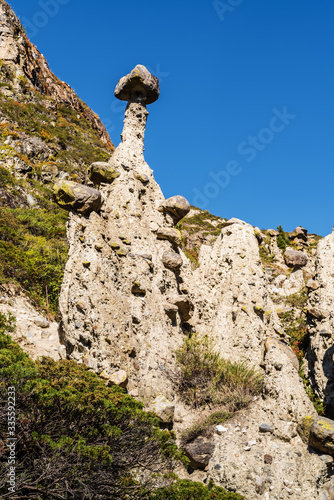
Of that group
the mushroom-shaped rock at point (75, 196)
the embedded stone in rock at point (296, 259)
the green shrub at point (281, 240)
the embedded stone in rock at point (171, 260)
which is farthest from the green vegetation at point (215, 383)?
the green shrub at point (281, 240)

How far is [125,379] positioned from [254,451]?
103 inches

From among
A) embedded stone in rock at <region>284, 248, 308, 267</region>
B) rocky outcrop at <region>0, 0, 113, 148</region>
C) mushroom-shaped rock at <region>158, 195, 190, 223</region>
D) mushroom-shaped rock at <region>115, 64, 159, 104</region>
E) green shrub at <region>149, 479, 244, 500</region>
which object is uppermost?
rocky outcrop at <region>0, 0, 113, 148</region>

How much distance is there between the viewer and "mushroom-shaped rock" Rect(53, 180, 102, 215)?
8570mm

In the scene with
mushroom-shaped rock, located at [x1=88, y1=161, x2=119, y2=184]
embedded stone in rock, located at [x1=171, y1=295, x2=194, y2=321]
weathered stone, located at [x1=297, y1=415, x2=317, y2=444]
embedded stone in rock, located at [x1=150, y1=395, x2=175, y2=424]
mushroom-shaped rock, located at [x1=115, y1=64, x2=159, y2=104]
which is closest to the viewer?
weathered stone, located at [x1=297, y1=415, x2=317, y2=444]

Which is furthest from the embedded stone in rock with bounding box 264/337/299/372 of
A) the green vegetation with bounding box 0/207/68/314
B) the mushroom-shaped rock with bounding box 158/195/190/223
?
the green vegetation with bounding box 0/207/68/314

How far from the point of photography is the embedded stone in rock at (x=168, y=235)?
10.3 metres

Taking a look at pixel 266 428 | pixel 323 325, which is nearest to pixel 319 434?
pixel 266 428

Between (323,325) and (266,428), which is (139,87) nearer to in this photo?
(323,325)

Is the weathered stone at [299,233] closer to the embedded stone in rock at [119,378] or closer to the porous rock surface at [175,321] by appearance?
the porous rock surface at [175,321]

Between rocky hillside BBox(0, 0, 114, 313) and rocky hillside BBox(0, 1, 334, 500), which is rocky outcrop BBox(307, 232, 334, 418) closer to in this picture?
rocky hillside BBox(0, 1, 334, 500)

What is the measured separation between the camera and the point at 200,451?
677cm

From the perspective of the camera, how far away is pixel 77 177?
2672 cm

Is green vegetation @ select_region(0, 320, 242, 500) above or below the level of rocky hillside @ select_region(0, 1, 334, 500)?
below

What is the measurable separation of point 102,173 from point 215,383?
6055 mm
